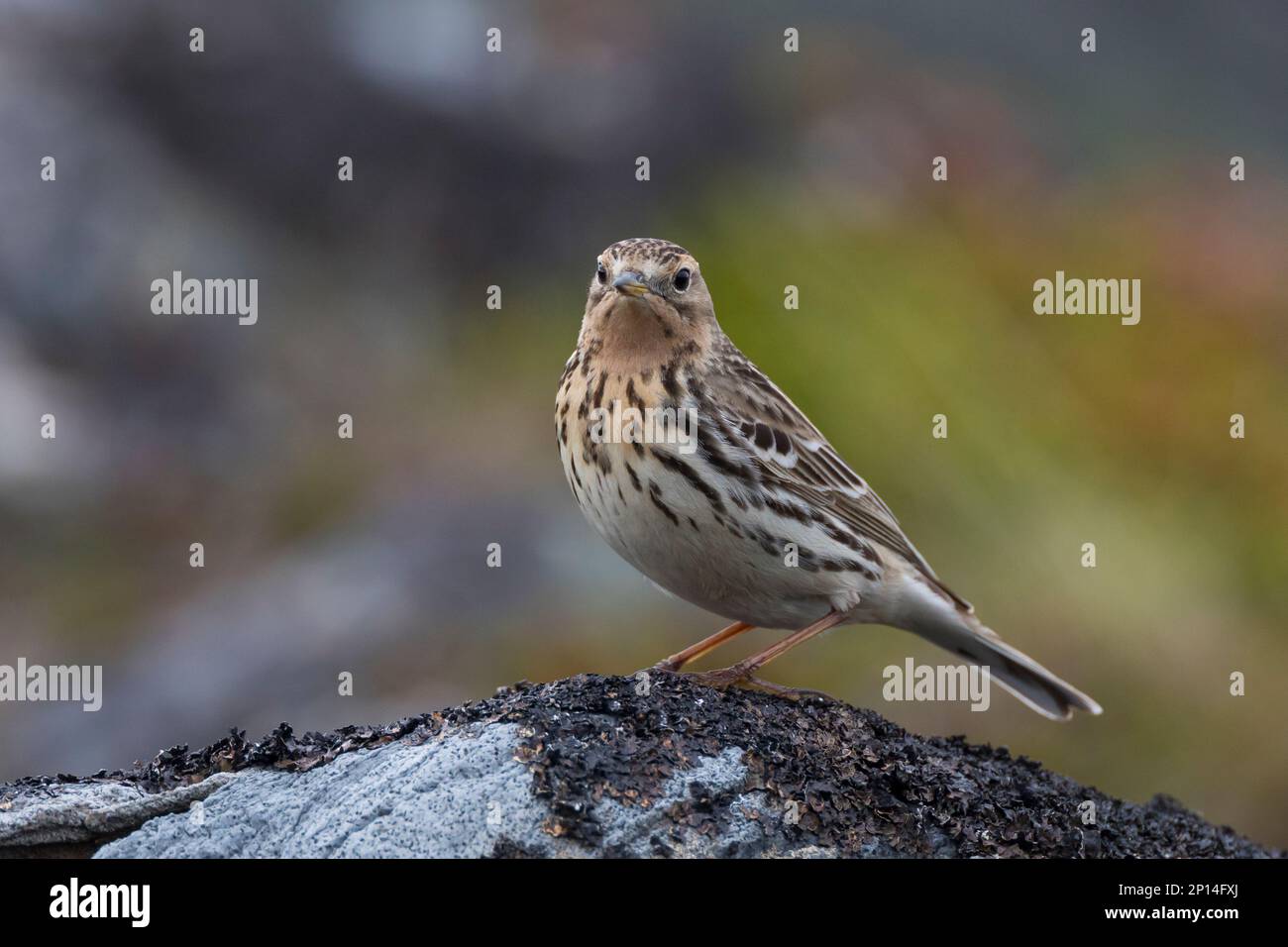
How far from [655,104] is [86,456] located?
760cm

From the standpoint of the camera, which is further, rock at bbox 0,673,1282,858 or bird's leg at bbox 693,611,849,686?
bird's leg at bbox 693,611,849,686

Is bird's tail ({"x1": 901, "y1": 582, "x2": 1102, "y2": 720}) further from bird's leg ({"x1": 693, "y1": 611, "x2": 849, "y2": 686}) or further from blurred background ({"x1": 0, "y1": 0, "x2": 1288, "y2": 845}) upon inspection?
blurred background ({"x1": 0, "y1": 0, "x2": 1288, "y2": 845})

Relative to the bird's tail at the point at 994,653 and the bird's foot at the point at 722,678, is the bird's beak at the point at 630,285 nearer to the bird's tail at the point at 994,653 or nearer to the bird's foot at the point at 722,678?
the bird's foot at the point at 722,678

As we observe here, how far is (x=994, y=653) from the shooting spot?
26.7 feet

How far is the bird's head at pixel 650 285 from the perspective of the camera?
24.2 ft

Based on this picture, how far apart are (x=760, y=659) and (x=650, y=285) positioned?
1873 mm

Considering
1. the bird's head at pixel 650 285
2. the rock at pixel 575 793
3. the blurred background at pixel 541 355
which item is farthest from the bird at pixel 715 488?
the blurred background at pixel 541 355

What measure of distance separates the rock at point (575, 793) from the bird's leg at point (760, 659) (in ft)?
1.20

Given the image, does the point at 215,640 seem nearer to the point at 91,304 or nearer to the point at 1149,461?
the point at 91,304

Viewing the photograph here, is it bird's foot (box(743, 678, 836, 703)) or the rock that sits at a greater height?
bird's foot (box(743, 678, 836, 703))

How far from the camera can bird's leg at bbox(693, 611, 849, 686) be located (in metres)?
6.72

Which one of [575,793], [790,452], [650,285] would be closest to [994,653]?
[790,452]

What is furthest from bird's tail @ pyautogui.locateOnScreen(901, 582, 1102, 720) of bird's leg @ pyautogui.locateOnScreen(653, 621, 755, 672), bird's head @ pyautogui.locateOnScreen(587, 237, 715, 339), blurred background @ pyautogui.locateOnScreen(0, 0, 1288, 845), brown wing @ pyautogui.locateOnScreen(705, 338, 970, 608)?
blurred background @ pyautogui.locateOnScreen(0, 0, 1288, 845)

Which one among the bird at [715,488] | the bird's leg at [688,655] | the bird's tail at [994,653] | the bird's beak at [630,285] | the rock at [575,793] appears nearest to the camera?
the rock at [575,793]
